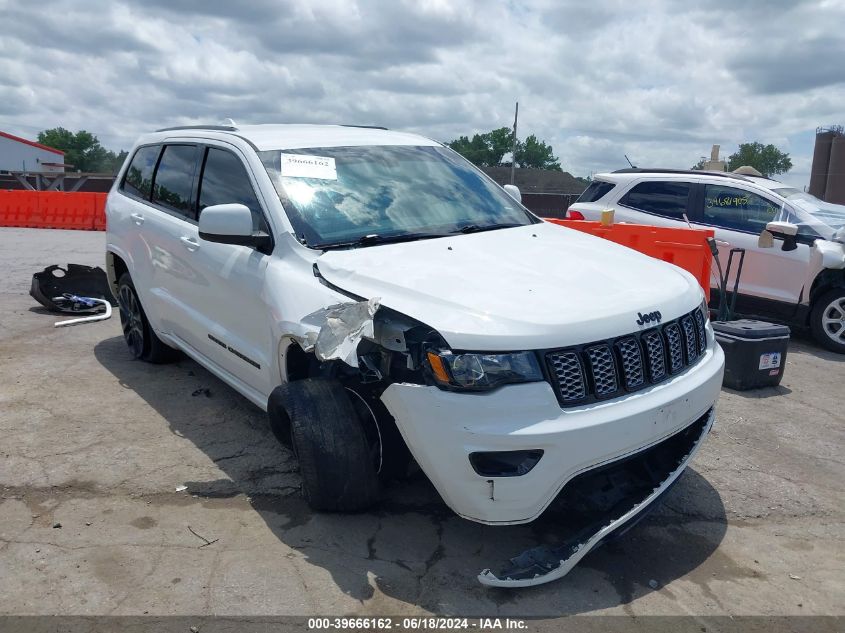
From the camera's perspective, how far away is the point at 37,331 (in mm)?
7562

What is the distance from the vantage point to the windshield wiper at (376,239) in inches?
153

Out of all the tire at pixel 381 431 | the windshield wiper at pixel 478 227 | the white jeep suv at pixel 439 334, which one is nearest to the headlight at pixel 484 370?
the white jeep suv at pixel 439 334

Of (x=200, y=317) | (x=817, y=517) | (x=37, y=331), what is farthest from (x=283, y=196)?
(x=37, y=331)

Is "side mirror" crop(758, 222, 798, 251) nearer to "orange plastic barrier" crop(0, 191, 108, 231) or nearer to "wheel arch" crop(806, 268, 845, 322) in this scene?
"wheel arch" crop(806, 268, 845, 322)

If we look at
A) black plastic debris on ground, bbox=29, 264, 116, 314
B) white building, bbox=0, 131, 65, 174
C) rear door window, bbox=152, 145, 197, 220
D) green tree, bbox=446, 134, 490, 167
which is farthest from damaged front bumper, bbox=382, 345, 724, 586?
green tree, bbox=446, 134, 490, 167

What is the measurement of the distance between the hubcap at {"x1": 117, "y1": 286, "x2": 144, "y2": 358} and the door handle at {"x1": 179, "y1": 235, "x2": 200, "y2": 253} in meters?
1.43

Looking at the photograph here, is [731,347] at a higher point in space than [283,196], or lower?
lower

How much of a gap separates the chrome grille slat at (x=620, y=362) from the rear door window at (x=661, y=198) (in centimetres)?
573

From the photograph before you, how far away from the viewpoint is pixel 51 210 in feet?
68.8

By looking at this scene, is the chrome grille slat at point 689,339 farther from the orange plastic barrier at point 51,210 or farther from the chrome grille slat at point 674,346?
the orange plastic barrier at point 51,210

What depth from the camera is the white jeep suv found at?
3010 mm

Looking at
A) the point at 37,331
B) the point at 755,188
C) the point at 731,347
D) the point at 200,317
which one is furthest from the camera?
the point at 755,188

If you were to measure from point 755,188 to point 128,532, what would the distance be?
742 cm

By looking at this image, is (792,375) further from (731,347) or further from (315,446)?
(315,446)
